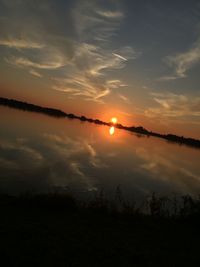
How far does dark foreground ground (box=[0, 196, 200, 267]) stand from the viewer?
693cm

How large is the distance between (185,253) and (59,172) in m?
13.1

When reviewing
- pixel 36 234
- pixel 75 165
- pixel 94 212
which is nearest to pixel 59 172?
pixel 75 165

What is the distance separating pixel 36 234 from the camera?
7988 millimetres

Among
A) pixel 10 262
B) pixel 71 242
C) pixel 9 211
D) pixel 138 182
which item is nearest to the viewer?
pixel 10 262

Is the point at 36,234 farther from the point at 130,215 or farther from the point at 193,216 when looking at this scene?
the point at 193,216

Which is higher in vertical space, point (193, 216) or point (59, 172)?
point (193, 216)

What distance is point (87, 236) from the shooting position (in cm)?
855

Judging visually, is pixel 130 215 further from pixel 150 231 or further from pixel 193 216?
pixel 193 216

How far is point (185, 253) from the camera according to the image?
28.0 ft

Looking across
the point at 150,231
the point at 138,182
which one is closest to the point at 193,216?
the point at 150,231

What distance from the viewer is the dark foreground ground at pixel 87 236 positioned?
22.7 ft

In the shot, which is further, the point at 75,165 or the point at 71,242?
the point at 75,165

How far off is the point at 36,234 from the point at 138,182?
15.6 metres

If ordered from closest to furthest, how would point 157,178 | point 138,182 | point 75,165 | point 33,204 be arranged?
point 33,204 → point 138,182 → point 75,165 → point 157,178
